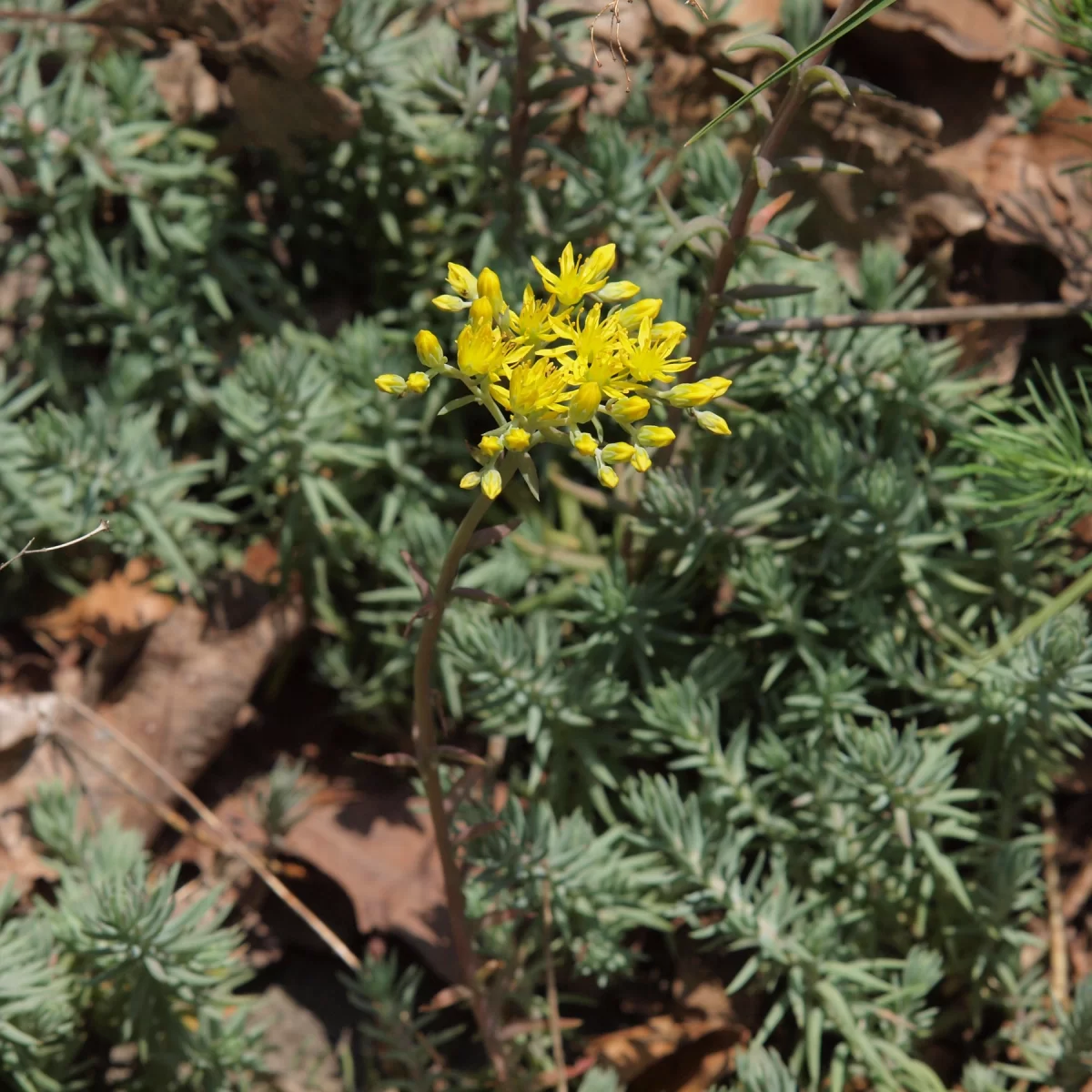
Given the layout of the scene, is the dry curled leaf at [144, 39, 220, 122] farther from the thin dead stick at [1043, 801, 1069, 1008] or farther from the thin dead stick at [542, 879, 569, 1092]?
the thin dead stick at [1043, 801, 1069, 1008]

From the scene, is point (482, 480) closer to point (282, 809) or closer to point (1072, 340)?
point (282, 809)

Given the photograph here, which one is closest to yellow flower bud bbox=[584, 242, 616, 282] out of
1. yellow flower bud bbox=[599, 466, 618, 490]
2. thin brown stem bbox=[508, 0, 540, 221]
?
yellow flower bud bbox=[599, 466, 618, 490]

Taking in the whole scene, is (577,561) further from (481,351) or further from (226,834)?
(481,351)

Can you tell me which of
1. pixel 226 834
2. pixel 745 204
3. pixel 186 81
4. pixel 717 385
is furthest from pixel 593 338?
pixel 186 81

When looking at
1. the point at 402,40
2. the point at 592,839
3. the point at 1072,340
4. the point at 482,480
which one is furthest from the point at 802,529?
the point at 402,40

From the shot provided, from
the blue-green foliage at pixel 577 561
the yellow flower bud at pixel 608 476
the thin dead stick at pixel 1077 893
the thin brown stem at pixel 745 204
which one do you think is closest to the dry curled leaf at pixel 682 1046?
the blue-green foliage at pixel 577 561

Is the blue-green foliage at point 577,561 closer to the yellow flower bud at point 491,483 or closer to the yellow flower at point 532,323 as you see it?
the yellow flower at point 532,323
